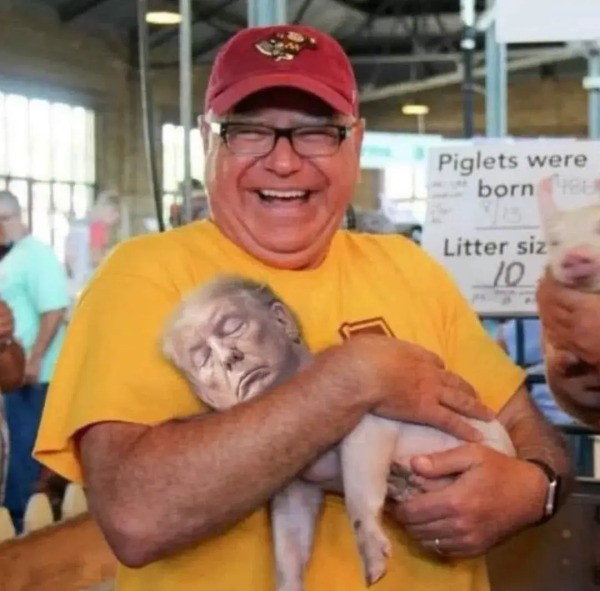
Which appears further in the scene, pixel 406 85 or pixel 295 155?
pixel 406 85

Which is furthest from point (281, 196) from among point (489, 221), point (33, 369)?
point (33, 369)

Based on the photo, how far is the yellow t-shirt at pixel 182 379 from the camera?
1386 mm

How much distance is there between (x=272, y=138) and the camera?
1.48 m

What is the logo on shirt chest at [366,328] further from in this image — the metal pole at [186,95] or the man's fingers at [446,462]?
the metal pole at [186,95]

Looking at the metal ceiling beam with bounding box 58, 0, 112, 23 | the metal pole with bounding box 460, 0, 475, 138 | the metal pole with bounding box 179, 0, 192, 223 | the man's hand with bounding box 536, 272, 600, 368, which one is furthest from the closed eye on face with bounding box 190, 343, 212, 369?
the metal ceiling beam with bounding box 58, 0, 112, 23

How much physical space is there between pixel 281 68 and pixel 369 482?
503mm

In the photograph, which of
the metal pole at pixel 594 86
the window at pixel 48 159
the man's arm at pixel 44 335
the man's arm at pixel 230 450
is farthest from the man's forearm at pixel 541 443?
the window at pixel 48 159

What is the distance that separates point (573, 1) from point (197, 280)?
3.08ft

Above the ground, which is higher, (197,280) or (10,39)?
(10,39)

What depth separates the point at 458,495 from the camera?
1.38 m

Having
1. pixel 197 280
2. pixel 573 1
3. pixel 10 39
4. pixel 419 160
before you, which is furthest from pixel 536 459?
pixel 10 39

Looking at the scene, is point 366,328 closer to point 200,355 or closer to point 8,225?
point 200,355

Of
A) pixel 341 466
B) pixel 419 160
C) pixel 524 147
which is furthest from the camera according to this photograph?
pixel 419 160

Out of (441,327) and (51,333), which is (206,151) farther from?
(51,333)
